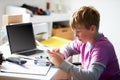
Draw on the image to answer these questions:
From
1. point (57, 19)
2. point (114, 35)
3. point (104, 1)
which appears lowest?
point (114, 35)

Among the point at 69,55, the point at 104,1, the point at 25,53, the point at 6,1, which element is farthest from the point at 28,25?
the point at 104,1

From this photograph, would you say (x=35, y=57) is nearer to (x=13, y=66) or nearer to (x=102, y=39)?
(x=13, y=66)

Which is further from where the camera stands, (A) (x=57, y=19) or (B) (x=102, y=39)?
(A) (x=57, y=19)

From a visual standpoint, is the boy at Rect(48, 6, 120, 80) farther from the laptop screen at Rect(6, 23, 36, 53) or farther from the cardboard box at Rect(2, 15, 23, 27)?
the cardboard box at Rect(2, 15, 23, 27)

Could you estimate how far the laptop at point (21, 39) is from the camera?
1.89 meters

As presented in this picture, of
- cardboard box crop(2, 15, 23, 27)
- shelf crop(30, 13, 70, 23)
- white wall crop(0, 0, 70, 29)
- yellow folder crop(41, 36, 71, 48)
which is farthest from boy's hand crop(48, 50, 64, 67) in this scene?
white wall crop(0, 0, 70, 29)

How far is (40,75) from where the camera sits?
4.97ft

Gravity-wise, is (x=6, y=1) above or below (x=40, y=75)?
above

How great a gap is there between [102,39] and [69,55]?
0.38 metres

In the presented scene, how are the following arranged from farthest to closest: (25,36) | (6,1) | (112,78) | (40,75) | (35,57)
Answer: (6,1) < (25,36) < (35,57) < (112,78) < (40,75)

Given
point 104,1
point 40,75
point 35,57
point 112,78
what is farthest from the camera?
point 104,1

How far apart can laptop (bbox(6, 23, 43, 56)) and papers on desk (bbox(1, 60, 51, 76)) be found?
23cm

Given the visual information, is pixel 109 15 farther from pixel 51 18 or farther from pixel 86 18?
pixel 86 18

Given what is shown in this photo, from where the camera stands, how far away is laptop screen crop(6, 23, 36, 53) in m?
1.89
